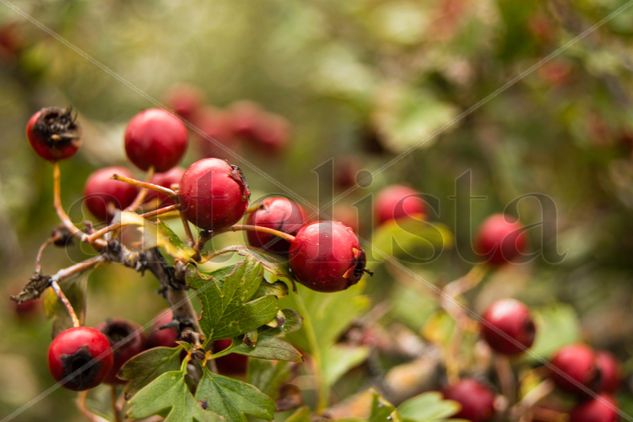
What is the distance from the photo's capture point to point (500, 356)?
1632 mm

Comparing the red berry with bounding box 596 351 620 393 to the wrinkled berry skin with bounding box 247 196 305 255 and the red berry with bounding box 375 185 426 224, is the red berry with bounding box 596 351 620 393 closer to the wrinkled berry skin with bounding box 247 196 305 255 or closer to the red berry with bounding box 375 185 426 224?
the red berry with bounding box 375 185 426 224

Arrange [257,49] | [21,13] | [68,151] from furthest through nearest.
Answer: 1. [257,49]
2. [21,13]
3. [68,151]

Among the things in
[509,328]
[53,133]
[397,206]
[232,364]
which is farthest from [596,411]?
[53,133]

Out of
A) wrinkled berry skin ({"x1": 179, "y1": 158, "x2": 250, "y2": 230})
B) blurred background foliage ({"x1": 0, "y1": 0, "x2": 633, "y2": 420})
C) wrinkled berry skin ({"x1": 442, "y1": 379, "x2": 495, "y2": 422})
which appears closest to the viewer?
wrinkled berry skin ({"x1": 179, "y1": 158, "x2": 250, "y2": 230})

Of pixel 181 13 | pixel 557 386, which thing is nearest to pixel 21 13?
pixel 181 13

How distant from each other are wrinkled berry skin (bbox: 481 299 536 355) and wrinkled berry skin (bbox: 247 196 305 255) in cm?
63

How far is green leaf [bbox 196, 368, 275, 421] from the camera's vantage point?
107 cm

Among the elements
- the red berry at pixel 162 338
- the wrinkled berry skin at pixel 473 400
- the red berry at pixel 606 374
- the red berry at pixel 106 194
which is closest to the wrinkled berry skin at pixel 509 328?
the wrinkled berry skin at pixel 473 400

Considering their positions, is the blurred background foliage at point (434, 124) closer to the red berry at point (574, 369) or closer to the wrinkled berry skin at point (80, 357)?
the red berry at point (574, 369)

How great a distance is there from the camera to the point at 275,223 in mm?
1150

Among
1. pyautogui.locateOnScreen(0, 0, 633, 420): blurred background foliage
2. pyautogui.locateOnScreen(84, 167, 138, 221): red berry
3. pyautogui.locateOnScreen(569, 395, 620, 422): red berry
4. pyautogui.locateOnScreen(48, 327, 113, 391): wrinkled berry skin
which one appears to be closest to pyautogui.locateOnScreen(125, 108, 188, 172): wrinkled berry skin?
pyautogui.locateOnScreen(84, 167, 138, 221): red berry

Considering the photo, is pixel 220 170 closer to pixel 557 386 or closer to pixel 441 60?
pixel 557 386

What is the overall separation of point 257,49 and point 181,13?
1.50 feet

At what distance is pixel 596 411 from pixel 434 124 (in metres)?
1.12
